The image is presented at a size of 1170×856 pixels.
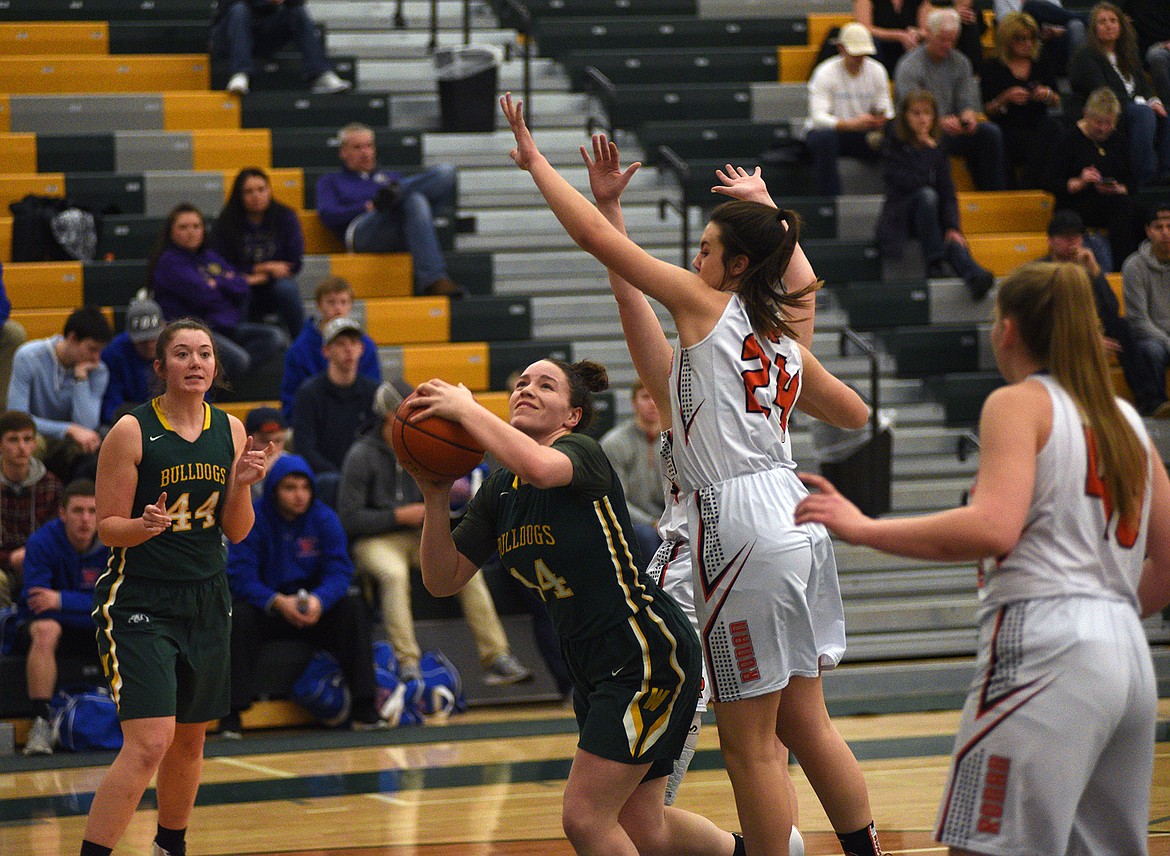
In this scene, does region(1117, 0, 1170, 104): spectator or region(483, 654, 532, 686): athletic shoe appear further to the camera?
region(1117, 0, 1170, 104): spectator

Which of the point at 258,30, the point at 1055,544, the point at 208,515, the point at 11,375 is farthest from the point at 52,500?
the point at 1055,544

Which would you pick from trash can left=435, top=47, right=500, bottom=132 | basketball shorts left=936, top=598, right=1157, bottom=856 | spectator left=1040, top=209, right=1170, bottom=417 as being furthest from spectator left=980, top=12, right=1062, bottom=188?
basketball shorts left=936, top=598, right=1157, bottom=856

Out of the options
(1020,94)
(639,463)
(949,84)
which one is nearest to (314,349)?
(639,463)

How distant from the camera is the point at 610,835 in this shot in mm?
3580

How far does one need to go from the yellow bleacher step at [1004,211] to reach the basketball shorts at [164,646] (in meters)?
8.07

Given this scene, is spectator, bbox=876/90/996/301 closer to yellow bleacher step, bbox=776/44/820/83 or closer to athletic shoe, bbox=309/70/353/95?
yellow bleacher step, bbox=776/44/820/83

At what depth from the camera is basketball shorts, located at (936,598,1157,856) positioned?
9.31 feet

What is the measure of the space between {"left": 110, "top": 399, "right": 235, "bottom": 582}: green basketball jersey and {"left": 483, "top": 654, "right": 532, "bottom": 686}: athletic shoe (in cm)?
367

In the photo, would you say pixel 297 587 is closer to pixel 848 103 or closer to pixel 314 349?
pixel 314 349

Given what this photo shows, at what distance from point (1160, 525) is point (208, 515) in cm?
280

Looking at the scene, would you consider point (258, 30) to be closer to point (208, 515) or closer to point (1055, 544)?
point (208, 515)

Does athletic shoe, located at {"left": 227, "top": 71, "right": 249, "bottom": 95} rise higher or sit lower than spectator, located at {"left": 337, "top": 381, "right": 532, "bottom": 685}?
higher

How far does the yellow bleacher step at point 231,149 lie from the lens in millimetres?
11008

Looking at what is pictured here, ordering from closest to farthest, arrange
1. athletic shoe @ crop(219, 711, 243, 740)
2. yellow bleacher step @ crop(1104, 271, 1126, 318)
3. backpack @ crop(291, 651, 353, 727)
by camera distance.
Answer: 1. athletic shoe @ crop(219, 711, 243, 740)
2. backpack @ crop(291, 651, 353, 727)
3. yellow bleacher step @ crop(1104, 271, 1126, 318)
